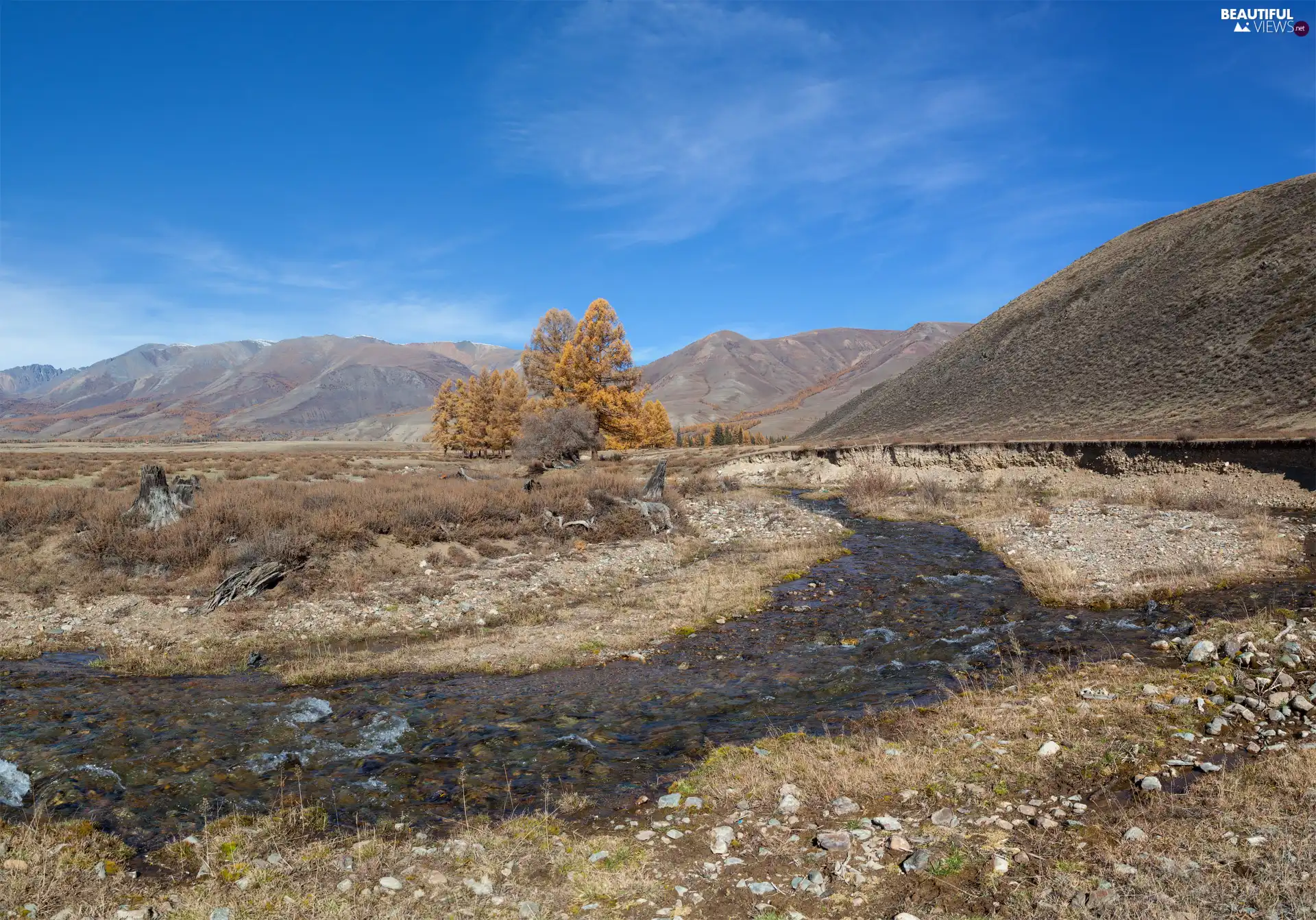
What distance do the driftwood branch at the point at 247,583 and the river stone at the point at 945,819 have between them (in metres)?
16.0

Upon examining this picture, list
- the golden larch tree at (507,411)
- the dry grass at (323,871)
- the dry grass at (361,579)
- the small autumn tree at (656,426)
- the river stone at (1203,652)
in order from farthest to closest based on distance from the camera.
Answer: the small autumn tree at (656,426) < the golden larch tree at (507,411) < the dry grass at (361,579) < the river stone at (1203,652) < the dry grass at (323,871)

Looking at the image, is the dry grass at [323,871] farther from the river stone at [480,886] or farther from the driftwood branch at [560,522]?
the driftwood branch at [560,522]

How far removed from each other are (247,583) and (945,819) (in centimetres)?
1658

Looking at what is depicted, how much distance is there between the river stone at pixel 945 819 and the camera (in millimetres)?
6387

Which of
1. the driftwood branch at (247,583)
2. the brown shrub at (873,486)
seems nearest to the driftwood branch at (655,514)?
the driftwood branch at (247,583)

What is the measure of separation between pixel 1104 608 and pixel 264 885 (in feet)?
52.5

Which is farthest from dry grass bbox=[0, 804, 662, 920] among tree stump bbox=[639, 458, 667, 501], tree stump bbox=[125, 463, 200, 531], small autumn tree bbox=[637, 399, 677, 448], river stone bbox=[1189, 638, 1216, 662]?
small autumn tree bbox=[637, 399, 677, 448]

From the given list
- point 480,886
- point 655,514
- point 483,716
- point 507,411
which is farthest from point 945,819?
point 507,411

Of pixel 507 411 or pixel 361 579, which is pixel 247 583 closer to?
pixel 361 579

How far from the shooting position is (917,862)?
5773mm

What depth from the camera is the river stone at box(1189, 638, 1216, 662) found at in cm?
1035

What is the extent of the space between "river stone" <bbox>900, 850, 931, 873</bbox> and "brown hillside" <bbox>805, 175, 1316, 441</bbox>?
45.1 metres

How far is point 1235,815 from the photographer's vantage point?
5.77 meters

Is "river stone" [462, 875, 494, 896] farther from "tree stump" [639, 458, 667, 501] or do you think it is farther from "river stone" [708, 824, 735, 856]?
"tree stump" [639, 458, 667, 501]
